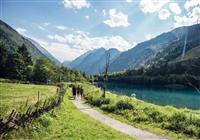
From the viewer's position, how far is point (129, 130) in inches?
1048

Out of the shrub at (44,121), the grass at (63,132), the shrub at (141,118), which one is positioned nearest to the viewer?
the grass at (63,132)

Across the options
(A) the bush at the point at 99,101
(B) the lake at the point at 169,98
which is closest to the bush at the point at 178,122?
(A) the bush at the point at 99,101

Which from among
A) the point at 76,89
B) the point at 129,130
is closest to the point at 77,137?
the point at 129,130

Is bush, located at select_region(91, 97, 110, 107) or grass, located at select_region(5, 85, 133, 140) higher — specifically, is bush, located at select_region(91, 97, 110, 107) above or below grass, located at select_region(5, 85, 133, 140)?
above

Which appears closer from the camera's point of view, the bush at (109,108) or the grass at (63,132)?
the grass at (63,132)

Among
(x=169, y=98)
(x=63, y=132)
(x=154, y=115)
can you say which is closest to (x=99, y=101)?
(x=154, y=115)

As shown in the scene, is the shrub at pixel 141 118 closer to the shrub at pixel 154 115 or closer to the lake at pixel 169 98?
the shrub at pixel 154 115

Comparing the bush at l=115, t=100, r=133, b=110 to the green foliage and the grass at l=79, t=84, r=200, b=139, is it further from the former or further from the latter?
the green foliage

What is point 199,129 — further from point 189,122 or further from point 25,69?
point 25,69

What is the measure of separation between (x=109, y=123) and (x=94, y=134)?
6.90 metres

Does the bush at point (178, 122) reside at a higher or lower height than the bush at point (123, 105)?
lower

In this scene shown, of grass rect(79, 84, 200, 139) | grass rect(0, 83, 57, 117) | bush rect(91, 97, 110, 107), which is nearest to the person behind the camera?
grass rect(79, 84, 200, 139)

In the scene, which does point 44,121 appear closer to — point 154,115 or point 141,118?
point 141,118

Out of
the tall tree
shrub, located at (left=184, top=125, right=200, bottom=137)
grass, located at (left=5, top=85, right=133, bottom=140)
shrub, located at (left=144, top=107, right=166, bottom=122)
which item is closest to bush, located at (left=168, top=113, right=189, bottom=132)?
shrub, located at (left=184, top=125, right=200, bottom=137)
